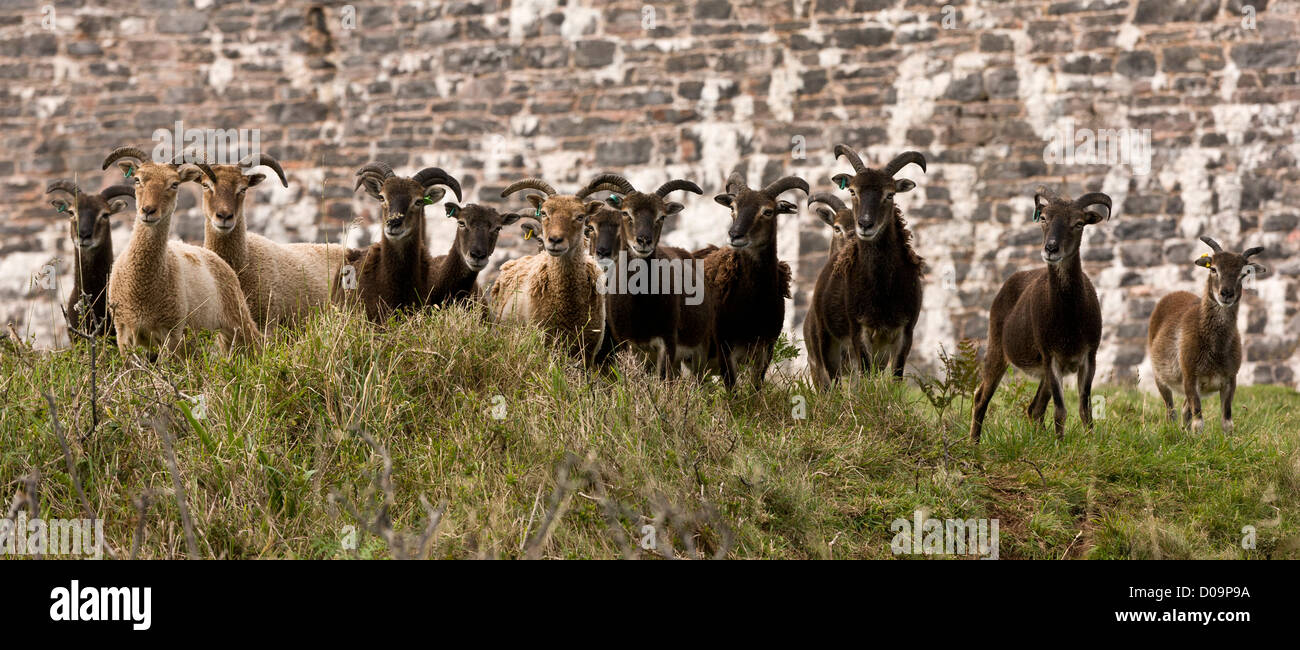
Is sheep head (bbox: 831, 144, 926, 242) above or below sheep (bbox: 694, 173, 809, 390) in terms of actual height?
above

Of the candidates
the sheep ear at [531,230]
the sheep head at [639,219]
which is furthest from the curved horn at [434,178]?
the sheep head at [639,219]

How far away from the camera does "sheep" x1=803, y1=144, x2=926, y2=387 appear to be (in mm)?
8328

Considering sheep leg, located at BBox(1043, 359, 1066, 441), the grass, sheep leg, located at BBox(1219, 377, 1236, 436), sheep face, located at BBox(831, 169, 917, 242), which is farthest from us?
sheep leg, located at BBox(1219, 377, 1236, 436)

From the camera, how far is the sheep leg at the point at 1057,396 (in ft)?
25.3

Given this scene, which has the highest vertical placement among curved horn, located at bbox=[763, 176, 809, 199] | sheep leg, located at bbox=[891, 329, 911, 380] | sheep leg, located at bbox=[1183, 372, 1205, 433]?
curved horn, located at bbox=[763, 176, 809, 199]

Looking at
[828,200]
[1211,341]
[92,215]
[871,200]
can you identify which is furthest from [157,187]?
[1211,341]

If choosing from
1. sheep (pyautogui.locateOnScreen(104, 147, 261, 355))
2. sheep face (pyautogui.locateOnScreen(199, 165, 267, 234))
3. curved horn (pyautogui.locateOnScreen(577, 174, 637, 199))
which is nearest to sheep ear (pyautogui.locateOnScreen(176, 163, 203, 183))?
sheep (pyautogui.locateOnScreen(104, 147, 261, 355))

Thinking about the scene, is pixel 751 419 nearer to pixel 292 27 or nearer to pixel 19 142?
pixel 292 27

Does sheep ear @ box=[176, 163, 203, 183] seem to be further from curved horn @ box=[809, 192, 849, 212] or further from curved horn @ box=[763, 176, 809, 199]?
curved horn @ box=[809, 192, 849, 212]

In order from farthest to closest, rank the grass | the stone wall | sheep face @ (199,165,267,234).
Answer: the stone wall
sheep face @ (199,165,267,234)
the grass

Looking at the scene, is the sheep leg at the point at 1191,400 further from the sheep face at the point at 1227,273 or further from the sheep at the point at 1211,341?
the sheep face at the point at 1227,273

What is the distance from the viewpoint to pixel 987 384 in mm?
8492

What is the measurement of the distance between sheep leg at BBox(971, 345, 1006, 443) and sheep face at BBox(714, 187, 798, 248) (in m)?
1.73
